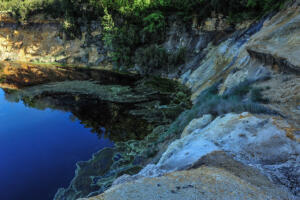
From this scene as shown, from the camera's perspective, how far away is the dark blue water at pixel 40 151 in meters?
7.09

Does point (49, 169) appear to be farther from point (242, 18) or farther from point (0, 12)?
point (0, 12)

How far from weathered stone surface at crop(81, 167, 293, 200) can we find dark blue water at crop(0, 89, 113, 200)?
5.59 m

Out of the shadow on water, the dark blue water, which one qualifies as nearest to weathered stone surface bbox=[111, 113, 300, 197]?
the shadow on water

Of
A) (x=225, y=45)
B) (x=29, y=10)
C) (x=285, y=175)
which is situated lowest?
(x=285, y=175)

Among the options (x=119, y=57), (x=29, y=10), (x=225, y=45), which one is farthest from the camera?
(x=29, y=10)

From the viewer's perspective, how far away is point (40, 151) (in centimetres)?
920

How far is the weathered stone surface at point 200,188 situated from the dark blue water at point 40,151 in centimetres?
559

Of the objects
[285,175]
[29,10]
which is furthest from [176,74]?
[29,10]

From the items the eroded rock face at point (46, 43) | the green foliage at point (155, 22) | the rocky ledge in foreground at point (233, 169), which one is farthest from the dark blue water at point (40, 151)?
the eroded rock face at point (46, 43)

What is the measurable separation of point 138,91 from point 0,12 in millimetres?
40385

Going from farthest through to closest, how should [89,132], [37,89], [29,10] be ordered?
[29,10], [37,89], [89,132]

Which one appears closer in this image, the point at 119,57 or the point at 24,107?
the point at 24,107

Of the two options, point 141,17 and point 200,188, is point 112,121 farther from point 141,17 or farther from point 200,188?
point 141,17

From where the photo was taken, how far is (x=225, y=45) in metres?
16.8
